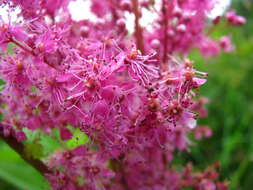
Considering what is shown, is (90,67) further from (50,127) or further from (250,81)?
(250,81)

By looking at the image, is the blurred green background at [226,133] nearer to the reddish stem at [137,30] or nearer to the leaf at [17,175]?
the leaf at [17,175]

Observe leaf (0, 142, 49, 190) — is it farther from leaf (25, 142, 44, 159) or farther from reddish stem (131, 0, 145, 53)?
reddish stem (131, 0, 145, 53)

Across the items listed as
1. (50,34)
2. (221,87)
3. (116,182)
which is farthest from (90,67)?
(221,87)

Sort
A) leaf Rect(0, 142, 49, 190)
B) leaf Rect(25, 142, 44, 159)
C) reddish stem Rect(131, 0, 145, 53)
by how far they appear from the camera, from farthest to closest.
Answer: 1. leaf Rect(0, 142, 49, 190)
2. reddish stem Rect(131, 0, 145, 53)
3. leaf Rect(25, 142, 44, 159)

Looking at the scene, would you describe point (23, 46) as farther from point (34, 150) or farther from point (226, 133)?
point (226, 133)

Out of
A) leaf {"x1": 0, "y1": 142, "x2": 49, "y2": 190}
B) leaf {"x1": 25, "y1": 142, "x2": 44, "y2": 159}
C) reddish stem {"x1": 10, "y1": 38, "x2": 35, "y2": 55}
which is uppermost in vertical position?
reddish stem {"x1": 10, "y1": 38, "x2": 35, "y2": 55}

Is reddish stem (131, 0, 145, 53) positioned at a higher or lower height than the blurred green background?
higher

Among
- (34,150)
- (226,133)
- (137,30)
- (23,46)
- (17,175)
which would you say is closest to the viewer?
(23,46)

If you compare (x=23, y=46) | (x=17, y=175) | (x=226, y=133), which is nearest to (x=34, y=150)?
(x=23, y=46)

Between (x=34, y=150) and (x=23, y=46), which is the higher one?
(x=23, y=46)

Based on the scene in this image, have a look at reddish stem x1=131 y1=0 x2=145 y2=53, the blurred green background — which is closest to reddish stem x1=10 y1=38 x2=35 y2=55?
reddish stem x1=131 y1=0 x2=145 y2=53
